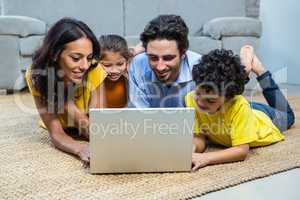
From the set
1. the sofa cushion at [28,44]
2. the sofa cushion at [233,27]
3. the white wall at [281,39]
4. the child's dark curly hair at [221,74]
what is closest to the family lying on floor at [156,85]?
the child's dark curly hair at [221,74]

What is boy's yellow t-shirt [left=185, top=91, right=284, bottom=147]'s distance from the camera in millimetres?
1194

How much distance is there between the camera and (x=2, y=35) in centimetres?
235

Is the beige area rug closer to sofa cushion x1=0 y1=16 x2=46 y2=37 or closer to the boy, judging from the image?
the boy

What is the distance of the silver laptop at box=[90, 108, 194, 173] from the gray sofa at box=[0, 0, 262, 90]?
1376 millimetres

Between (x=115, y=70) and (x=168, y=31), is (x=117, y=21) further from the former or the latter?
(x=168, y=31)

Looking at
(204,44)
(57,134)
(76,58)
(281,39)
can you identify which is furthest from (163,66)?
(281,39)

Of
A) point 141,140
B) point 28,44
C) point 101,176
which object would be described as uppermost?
point 28,44

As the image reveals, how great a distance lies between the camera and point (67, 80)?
1.33 meters

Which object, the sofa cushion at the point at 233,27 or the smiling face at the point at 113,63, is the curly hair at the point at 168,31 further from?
the sofa cushion at the point at 233,27

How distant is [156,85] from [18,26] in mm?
1235

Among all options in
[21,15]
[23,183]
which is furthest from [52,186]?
[21,15]

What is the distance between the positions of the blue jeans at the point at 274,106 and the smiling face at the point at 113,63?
0.50 m

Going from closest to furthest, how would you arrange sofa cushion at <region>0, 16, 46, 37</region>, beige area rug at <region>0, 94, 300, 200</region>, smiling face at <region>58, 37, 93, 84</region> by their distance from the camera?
beige area rug at <region>0, 94, 300, 200</region> < smiling face at <region>58, 37, 93, 84</region> < sofa cushion at <region>0, 16, 46, 37</region>

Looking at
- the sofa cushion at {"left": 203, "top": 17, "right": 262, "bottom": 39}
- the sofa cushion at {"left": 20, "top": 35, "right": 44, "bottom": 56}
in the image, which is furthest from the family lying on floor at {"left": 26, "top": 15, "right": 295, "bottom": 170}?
the sofa cushion at {"left": 20, "top": 35, "right": 44, "bottom": 56}
